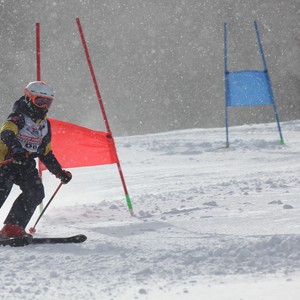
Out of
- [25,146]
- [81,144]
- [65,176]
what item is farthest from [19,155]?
[81,144]

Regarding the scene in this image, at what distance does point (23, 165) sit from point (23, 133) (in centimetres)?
26

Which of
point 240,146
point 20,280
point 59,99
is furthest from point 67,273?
point 59,99

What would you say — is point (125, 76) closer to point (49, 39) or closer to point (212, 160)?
point (49, 39)

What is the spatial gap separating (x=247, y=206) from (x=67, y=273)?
2646mm

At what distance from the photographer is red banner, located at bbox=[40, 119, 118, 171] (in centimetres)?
620

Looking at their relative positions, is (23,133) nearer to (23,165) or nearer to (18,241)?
(23,165)

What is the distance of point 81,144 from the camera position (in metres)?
6.26

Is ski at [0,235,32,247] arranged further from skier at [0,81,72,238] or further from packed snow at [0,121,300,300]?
skier at [0,81,72,238]

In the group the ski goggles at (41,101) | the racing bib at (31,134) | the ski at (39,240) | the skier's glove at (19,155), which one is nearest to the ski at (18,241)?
the ski at (39,240)

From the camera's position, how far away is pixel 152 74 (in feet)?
240

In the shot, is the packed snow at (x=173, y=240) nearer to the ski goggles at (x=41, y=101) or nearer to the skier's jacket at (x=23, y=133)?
the skier's jacket at (x=23, y=133)

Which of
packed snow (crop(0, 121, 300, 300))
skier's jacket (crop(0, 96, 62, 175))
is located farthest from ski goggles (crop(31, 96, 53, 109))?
packed snow (crop(0, 121, 300, 300))

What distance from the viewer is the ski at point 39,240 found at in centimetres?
428

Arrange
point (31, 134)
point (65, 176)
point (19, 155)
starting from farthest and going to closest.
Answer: point (65, 176) → point (31, 134) → point (19, 155)
